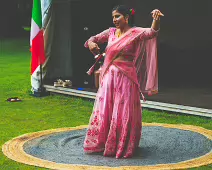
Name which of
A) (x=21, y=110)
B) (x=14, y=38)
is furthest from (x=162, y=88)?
(x=14, y=38)

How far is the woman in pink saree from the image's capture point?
679cm

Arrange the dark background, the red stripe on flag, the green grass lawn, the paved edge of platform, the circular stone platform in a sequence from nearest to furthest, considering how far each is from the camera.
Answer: the circular stone platform, the green grass lawn, the paved edge of platform, the red stripe on flag, the dark background

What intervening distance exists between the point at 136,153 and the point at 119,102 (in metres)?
0.69

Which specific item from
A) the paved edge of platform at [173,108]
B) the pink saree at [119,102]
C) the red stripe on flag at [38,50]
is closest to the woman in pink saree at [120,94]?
the pink saree at [119,102]

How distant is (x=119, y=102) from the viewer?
6.80 metres

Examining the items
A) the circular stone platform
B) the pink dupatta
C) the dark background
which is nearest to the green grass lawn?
the circular stone platform

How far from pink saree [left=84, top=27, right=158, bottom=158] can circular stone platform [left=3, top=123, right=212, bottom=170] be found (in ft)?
0.57

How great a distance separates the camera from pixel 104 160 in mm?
6770

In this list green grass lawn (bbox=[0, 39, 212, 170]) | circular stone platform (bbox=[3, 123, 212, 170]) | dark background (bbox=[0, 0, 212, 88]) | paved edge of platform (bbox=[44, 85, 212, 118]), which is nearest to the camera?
circular stone platform (bbox=[3, 123, 212, 170])

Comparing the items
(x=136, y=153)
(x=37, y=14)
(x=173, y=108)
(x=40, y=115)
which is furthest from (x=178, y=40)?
(x=136, y=153)

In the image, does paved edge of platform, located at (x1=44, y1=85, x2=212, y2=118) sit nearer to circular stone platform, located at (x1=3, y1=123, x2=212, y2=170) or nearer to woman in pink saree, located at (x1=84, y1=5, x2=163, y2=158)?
circular stone platform, located at (x1=3, y1=123, x2=212, y2=170)

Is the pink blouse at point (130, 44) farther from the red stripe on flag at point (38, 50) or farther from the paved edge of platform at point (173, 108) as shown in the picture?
the red stripe on flag at point (38, 50)

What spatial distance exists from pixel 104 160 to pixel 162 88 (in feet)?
19.4

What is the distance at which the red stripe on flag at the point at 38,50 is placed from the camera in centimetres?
1179
